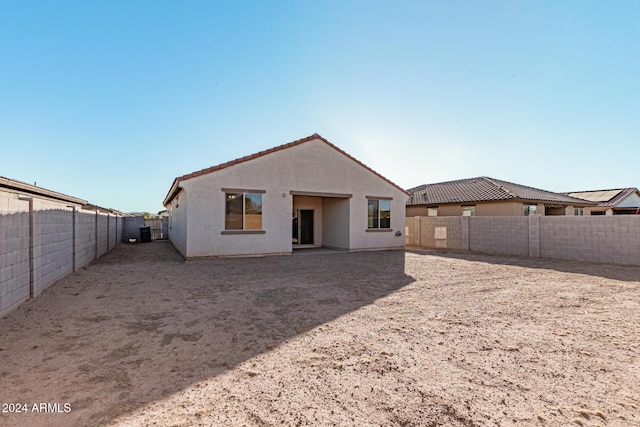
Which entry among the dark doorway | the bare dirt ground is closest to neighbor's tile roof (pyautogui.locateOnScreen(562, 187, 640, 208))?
the dark doorway

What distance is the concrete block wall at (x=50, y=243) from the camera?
20.1ft

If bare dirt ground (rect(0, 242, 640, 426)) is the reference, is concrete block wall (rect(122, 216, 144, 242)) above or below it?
above

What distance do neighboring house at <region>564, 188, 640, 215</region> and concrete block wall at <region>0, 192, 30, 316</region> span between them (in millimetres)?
38177

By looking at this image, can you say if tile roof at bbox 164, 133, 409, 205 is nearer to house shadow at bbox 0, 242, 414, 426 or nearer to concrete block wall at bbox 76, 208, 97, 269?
concrete block wall at bbox 76, 208, 97, 269

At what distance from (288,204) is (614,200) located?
34.8 meters

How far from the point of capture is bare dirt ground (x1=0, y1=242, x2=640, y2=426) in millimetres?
2449

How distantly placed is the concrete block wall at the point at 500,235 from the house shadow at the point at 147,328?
28.2ft

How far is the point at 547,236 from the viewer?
42.9ft

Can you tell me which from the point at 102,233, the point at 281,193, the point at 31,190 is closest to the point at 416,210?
the point at 281,193

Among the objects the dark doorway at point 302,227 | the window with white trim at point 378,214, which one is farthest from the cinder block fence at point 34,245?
the window with white trim at point 378,214

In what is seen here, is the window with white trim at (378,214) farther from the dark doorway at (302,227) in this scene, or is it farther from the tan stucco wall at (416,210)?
the tan stucco wall at (416,210)

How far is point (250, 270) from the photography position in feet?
31.7

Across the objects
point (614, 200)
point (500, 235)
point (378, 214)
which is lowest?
point (500, 235)

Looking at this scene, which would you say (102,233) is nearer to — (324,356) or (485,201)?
(324,356)
